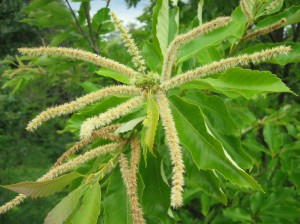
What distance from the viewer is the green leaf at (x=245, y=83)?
1483 millimetres

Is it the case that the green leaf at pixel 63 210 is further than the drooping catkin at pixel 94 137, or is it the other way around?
the drooping catkin at pixel 94 137

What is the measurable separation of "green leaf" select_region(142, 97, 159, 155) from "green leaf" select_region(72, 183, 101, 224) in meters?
0.29

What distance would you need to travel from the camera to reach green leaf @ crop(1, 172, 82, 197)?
136 cm

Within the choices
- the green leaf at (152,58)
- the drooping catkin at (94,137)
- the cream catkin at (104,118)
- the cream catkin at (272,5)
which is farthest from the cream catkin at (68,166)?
the cream catkin at (272,5)

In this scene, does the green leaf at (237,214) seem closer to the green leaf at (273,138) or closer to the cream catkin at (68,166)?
the green leaf at (273,138)

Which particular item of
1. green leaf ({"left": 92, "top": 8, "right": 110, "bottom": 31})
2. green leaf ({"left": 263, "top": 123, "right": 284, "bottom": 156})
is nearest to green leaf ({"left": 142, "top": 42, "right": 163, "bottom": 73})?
green leaf ({"left": 92, "top": 8, "right": 110, "bottom": 31})

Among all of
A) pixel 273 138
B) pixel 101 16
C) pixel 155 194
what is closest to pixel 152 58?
pixel 155 194

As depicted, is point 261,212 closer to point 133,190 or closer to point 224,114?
point 224,114

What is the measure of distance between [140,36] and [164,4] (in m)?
2.62

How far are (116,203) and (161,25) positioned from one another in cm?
89

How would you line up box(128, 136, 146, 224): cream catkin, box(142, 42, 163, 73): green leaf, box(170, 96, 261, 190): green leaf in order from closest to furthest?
box(128, 136, 146, 224): cream catkin, box(170, 96, 261, 190): green leaf, box(142, 42, 163, 73): green leaf

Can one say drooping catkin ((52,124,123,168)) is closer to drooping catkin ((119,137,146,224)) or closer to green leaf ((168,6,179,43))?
drooping catkin ((119,137,146,224))

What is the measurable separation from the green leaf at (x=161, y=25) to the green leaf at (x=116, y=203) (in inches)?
25.6

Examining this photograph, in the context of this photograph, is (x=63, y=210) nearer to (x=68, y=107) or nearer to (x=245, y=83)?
(x=68, y=107)
